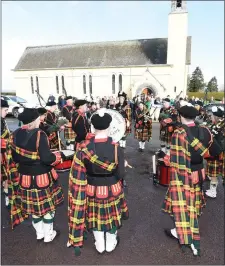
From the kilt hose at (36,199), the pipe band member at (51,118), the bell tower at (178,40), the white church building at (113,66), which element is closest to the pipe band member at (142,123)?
the pipe band member at (51,118)

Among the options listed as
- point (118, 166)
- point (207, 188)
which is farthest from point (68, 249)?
point (207, 188)

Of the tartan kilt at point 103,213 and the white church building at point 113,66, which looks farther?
the white church building at point 113,66

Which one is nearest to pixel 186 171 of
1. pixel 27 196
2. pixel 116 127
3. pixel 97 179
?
pixel 97 179

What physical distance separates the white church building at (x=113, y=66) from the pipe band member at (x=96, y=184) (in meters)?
25.0

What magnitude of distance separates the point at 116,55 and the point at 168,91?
29.9 feet

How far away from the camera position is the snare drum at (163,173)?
4.51 m

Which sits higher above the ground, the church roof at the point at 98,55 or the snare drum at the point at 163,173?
the church roof at the point at 98,55

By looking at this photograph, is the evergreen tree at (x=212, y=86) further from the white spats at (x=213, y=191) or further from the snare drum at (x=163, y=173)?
the snare drum at (x=163, y=173)

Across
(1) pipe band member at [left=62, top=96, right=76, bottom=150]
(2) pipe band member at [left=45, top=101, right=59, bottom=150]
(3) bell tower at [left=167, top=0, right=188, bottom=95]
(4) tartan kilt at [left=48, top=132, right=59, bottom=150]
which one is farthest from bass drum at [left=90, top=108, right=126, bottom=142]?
(3) bell tower at [left=167, top=0, right=188, bottom=95]

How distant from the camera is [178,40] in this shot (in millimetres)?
26766

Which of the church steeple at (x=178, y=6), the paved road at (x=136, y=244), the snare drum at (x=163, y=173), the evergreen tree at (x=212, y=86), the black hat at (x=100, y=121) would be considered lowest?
the paved road at (x=136, y=244)

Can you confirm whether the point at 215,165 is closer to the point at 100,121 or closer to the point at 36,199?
the point at 100,121

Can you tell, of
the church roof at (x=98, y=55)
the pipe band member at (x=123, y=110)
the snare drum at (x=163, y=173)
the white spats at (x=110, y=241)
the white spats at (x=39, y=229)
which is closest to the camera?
the white spats at (x=110, y=241)

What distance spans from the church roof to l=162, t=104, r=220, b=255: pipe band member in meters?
27.2
